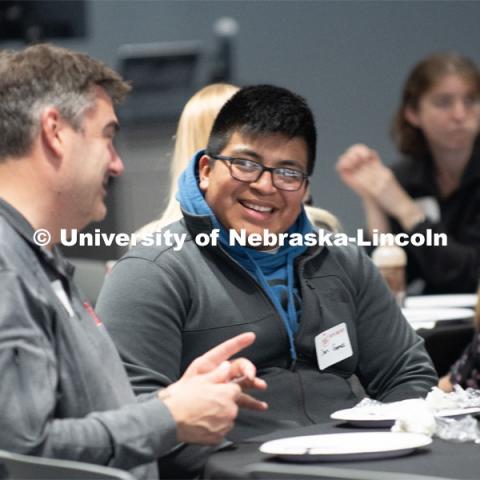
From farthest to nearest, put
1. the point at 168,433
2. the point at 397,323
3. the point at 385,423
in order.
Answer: the point at 397,323 < the point at 385,423 < the point at 168,433

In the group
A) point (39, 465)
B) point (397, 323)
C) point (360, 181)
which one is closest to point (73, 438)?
point (39, 465)

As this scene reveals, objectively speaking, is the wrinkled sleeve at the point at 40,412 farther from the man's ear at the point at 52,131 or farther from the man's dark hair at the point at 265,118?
the man's dark hair at the point at 265,118

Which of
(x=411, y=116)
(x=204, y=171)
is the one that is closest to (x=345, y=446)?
(x=204, y=171)

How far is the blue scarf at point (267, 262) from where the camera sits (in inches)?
111

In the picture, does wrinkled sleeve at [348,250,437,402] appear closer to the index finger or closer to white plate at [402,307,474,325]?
the index finger

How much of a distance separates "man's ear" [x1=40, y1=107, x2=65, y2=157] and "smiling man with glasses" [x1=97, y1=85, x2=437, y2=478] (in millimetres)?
681

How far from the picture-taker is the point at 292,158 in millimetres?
2861

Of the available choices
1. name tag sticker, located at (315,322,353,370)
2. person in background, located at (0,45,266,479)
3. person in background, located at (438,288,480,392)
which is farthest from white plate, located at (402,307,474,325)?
person in background, located at (0,45,266,479)

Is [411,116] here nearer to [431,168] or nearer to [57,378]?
[431,168]

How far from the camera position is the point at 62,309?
1.99 m

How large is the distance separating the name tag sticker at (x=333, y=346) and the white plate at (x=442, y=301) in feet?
5.59

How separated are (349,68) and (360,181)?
2271 mm

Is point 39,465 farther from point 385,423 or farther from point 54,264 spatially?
point 385,423

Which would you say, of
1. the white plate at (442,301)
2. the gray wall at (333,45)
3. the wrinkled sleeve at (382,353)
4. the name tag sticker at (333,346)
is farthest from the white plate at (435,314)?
the gray wall at (333,45)
